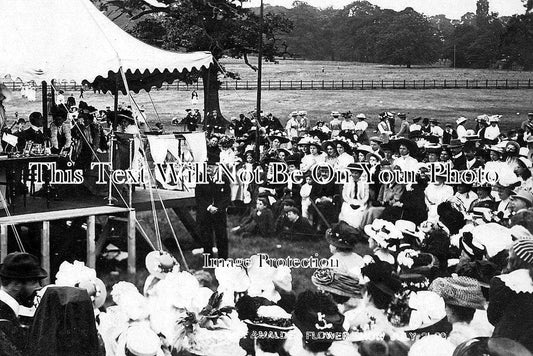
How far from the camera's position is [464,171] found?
6594mm

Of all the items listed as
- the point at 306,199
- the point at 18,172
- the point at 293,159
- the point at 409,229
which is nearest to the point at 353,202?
the point at 306,199

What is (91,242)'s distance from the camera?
6801 mm

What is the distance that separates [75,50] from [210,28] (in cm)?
113

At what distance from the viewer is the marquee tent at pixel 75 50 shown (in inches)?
257

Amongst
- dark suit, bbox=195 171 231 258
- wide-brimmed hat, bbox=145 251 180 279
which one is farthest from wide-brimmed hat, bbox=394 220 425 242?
wide-brimmed hat, bbox=145 251 180 279

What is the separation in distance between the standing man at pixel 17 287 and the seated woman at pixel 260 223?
5.56 ft

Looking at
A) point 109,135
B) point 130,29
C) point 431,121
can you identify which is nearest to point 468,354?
point 431,121

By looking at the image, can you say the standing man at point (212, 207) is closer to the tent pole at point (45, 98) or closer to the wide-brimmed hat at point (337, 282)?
the wide-brimmed hat at point (337, 282)

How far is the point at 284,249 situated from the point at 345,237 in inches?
20.0

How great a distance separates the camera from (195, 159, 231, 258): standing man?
679cm

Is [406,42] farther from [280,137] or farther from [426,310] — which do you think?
Answer: [426,310]

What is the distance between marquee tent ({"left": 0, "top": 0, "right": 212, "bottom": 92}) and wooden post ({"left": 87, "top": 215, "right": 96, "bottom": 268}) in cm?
116

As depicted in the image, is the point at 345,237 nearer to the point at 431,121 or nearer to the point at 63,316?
the point at 431,121

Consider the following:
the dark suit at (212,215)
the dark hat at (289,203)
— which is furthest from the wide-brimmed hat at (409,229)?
the dark suit at (212,215)
